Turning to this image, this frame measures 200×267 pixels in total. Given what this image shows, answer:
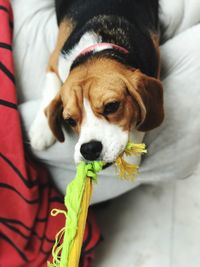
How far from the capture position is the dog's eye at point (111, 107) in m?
1.06

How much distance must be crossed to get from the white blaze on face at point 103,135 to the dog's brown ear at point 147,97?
98 millimetres

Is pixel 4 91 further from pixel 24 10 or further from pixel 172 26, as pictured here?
pixel 172 26

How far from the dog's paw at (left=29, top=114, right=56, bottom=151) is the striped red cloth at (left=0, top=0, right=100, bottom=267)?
0.14 feet

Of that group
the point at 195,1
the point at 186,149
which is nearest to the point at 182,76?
the point at 186,149

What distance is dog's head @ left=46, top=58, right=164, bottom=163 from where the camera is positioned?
1.06 meters

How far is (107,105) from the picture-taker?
3.48 ft

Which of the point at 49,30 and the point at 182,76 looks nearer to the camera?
the point at 182,76

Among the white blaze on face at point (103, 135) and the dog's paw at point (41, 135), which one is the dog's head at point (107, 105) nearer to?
the white blaze on face at point (103, 135)

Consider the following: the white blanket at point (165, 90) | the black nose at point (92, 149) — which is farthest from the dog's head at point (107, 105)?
the white blanket at point (165, 90)

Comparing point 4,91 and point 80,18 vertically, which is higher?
point 80,18

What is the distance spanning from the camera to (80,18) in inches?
56.7

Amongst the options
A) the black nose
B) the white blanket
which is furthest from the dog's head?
the white blanket

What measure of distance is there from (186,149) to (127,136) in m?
0.30

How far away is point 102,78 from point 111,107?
9 centimetres
